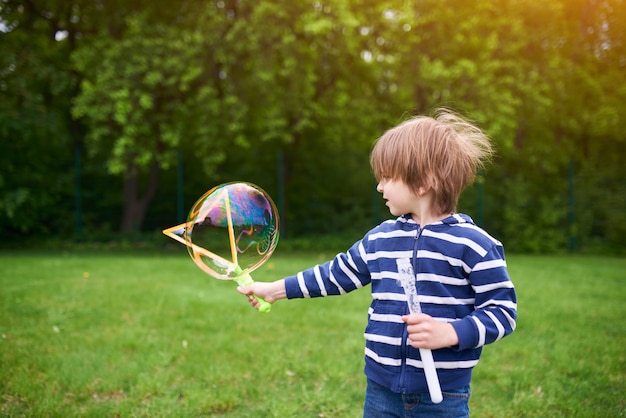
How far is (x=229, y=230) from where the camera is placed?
278 centimetres

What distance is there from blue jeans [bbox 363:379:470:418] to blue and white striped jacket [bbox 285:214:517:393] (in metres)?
0.04

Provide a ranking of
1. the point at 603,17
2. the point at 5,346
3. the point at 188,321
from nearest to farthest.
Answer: the point at 5,346 → the point at 188,321 → the point at 603,17

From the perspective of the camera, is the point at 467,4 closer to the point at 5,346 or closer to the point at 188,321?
the point at 188,321

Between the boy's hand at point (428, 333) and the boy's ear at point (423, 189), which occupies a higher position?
the boy's ear at point (423, 189)

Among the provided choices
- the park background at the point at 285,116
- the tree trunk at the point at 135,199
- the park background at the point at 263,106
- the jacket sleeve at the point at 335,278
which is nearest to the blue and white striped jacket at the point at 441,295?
the jacket sleeve at the point at 335,278

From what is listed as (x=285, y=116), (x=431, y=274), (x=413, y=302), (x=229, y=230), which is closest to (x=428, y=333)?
(x=413, y=302)

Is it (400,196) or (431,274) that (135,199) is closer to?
(400,196)

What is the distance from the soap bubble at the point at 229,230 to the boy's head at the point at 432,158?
2.94 ft

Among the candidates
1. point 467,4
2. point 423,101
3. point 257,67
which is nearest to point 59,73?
point 257,67

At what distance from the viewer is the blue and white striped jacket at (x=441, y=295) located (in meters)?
1.94

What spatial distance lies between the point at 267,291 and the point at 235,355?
2.07m

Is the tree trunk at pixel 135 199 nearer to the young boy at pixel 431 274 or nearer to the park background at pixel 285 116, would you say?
the park background at pixel 285 116

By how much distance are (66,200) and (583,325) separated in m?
12.5

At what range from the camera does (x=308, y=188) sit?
15.2m
